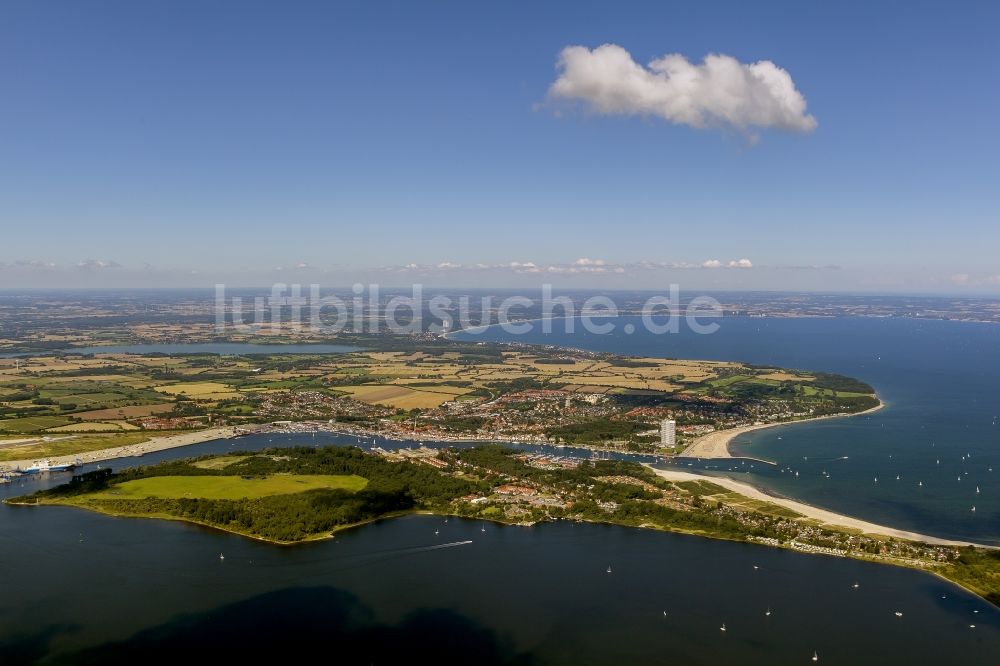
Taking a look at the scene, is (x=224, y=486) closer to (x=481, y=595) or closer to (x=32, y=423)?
(x=481, y=595)

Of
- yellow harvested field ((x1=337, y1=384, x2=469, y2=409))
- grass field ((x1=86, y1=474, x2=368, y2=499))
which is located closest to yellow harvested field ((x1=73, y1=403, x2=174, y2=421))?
yellow harvested field ((x1=337, y1=384, x2=469, y2=409))

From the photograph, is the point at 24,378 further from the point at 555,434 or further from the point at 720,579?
the point at 720,579

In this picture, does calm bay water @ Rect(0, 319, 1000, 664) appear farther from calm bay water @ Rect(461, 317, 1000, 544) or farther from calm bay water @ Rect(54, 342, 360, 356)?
calm bay water @ Rect(54, 342, 360, 356)

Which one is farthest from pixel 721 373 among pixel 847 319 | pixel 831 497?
pixel 847 319

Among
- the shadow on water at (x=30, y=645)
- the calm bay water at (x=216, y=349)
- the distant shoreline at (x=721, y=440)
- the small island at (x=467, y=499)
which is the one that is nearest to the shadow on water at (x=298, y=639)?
the shadow on water at (x=30, y=645)

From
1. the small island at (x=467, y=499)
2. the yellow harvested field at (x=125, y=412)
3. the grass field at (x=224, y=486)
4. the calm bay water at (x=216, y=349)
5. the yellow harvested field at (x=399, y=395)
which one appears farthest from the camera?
the calm bay water at (x=216, y=349)

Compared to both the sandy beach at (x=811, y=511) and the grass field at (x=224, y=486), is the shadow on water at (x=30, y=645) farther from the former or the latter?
the sandy beach at (x=811, y=511)

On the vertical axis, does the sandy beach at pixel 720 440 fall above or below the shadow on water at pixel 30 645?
above

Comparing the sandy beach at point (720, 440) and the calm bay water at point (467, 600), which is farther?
the sandy beach at point (720, 440)
